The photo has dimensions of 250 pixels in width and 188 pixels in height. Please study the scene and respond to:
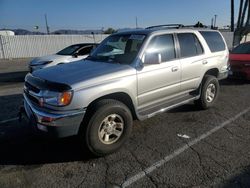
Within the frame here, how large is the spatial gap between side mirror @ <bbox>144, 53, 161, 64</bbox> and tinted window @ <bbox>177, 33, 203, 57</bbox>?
94cm

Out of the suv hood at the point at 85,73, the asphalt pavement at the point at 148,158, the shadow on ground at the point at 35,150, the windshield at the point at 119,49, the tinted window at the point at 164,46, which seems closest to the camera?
the asphalt pavement at the point at 148,158

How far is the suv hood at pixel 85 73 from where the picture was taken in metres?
3.57

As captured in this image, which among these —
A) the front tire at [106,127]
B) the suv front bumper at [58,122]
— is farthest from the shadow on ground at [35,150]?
the front tire at [106,127]

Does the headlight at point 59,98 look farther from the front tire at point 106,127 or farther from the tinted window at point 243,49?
the tinted window at point 243,49

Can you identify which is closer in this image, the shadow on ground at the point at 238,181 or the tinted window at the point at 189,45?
the shadow on ground at the point at 238,181

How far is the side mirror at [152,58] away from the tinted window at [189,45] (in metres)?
0.94

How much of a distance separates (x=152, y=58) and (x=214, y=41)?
2.55m

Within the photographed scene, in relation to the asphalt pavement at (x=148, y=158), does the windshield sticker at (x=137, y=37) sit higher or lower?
higher

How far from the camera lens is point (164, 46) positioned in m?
4.67

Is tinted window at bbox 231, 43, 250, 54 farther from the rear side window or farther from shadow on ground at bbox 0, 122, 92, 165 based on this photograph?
shadow on ground at bbox 0, 122, 92, 165

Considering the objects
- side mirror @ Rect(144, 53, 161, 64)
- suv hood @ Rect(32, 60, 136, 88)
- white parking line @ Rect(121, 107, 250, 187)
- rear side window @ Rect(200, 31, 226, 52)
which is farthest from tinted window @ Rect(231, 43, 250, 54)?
suv hood @ Rect(32, 60, 136, 88)

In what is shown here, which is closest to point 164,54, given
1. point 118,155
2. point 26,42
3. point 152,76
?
point 152,76

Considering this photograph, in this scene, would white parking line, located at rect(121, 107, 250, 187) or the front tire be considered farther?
the front tire

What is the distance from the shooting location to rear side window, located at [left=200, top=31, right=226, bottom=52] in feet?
19.0
